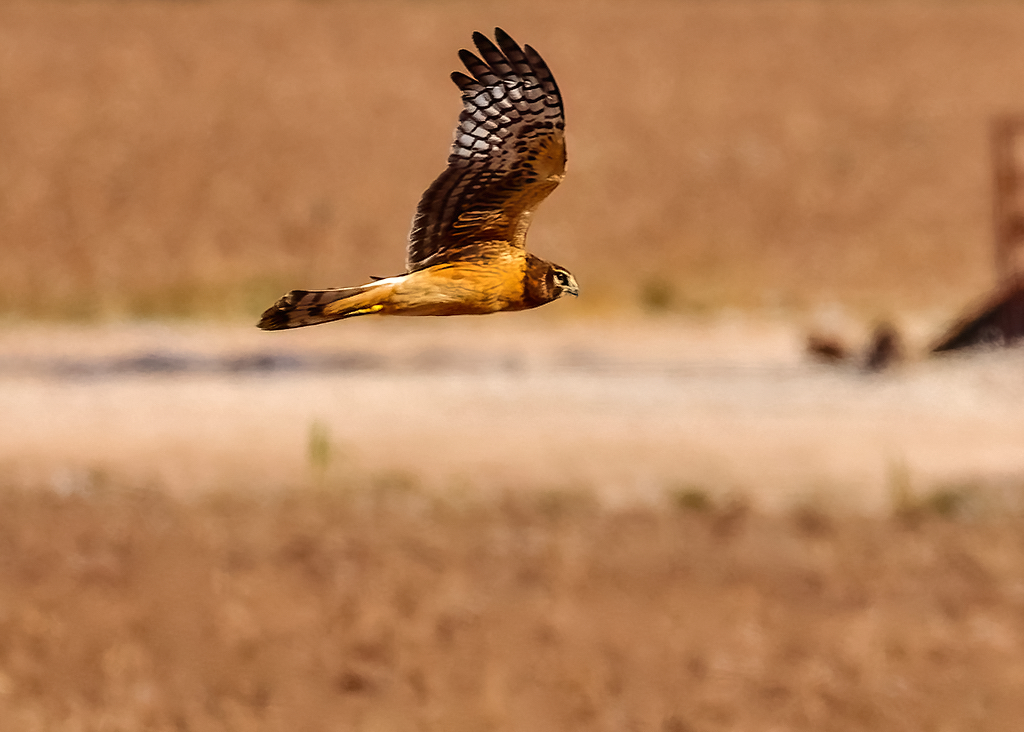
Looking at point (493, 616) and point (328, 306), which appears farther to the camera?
point (493, 616)

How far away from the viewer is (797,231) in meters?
62.5

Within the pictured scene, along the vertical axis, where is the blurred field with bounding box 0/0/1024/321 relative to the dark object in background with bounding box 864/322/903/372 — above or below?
above

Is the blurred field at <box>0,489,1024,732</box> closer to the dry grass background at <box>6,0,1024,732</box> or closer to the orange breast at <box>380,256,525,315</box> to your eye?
the dry grass background at <box>6,0,1024,732</box>

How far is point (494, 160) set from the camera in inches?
146

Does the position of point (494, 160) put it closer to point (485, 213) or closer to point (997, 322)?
point (485, 213)

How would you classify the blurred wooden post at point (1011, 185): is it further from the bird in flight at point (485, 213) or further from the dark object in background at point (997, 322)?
the bird in flight at point (485, 213)

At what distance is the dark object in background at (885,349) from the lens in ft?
104

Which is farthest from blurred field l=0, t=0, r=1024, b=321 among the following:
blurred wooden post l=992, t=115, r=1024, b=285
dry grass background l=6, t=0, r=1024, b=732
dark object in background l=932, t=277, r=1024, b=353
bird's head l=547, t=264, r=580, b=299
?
bird's head l=547, t=264, r=580, b=299

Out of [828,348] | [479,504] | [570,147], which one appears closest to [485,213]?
[479,504]

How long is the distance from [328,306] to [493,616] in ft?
50.4

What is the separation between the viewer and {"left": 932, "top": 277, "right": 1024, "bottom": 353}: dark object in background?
32469 mm

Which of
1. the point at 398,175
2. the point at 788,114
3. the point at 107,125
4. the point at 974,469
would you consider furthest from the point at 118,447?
the point at 788,114

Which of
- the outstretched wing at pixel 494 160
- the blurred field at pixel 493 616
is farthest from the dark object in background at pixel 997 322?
the outstretched wing at pixel 494 160

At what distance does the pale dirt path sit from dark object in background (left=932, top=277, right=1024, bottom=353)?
0.77 m
